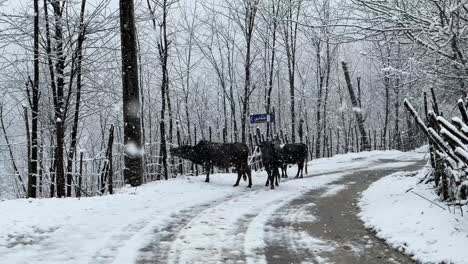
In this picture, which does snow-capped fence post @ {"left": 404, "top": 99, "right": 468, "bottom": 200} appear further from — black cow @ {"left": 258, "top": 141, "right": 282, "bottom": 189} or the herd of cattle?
the herd of cattle

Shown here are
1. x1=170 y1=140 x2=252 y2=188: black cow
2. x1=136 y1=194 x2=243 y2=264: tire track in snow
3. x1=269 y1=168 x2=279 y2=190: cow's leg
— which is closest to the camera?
x1=136 y1=194 x2=243 y2=264: tire track in snow

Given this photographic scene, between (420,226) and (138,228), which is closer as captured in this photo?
(420,226)

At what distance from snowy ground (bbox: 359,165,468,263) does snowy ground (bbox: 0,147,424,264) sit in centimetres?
123

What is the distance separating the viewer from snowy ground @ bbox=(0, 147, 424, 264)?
5789 mm

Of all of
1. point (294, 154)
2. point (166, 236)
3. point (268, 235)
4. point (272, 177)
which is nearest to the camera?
point (166, 236)

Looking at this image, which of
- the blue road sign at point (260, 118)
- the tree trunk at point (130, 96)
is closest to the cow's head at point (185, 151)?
the tree trunk at point (130, 96)

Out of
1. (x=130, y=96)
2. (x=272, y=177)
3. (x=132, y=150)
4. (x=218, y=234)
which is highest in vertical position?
(x=130, y=96)

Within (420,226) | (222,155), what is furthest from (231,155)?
(420,226)

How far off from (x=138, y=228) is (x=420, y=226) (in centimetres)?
436

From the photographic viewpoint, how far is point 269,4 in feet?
96.5

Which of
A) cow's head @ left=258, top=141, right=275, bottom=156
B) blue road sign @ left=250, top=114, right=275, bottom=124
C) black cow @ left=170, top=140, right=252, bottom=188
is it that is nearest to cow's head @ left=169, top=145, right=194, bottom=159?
black cow @ left=170, top=140, right=252, bottom=188

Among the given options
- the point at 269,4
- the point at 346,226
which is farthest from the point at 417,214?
the point at 269,4

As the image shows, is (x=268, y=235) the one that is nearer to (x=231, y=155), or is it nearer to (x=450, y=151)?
(x=450, y=151)

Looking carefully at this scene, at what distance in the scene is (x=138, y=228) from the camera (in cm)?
725
